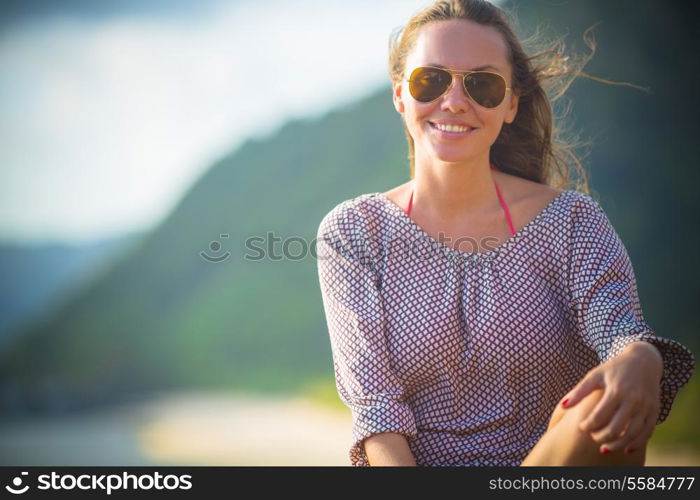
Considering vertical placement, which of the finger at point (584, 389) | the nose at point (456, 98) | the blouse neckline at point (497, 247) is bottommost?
the finger at point (584, 389)

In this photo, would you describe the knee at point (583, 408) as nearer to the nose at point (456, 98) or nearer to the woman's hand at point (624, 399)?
the woman's hand at point (624, 399)

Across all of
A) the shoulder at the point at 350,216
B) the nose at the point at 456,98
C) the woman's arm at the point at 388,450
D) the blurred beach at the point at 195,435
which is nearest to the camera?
the woman's arm at the point at 388,450

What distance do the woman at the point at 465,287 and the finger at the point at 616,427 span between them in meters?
0.29

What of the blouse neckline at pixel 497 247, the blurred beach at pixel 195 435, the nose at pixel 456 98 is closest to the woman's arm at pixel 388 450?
the blouse neckline at pixel 497 247

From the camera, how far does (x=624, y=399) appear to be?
A: 80.0 inches

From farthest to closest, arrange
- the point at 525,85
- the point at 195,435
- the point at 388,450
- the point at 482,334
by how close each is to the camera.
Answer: the point at 195,435 < the point at 525,85 < the point at 482,334 < the point at 388,450

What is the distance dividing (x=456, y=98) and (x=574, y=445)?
117 centimetres

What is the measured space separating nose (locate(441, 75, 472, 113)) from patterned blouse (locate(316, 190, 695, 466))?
0.45m

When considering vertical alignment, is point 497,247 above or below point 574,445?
above

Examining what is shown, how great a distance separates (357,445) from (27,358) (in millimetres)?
6622

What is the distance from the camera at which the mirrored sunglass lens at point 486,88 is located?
2.65 meters

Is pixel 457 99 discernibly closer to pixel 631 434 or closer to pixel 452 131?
pixel 452 131

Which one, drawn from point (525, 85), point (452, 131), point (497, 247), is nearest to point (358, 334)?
point (497, 247)

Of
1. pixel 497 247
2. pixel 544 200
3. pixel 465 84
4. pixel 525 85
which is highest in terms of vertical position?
pixel 525 85
